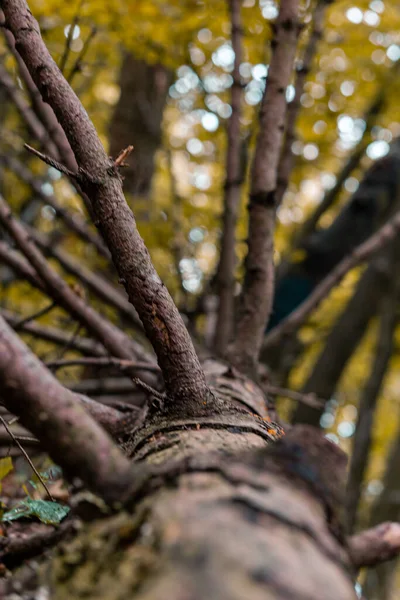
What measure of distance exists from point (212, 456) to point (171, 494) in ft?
0.38

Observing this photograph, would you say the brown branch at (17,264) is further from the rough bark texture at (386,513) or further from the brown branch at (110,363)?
the rough bark texture at (386,513)

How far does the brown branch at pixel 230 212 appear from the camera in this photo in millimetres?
2992

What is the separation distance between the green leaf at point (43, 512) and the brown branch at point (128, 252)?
0.38 m

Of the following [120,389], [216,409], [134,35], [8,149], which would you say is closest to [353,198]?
[134,35]

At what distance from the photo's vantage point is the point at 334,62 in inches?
207

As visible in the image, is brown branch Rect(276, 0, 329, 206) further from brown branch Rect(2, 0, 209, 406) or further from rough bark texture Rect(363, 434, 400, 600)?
rough bark texture Rect(363, 434, 400, 600)

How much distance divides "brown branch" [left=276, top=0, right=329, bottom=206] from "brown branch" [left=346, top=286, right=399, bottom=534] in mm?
2722

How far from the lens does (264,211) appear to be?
2.34 m

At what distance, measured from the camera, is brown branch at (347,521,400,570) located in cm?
87

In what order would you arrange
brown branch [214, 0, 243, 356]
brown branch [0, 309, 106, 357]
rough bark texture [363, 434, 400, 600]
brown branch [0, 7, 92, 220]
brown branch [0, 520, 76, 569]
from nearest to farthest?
1. brown branch [0, 520, 76, 569]
2. brown branch [0, 7, 92, 220]
3. brown branch [214, 0, 243, 356]
4. brown branch [0, 309, 106, 357]
5. rough bark texture [363, 434, 400, 600]

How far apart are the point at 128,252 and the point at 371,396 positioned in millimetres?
4763

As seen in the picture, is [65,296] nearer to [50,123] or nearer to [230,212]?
[50,123]

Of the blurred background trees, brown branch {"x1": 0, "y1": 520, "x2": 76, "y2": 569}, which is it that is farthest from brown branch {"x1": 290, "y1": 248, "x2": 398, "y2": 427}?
brown branch {"x1": 0, "y1": 520, "x2": 76, "y2": 569}

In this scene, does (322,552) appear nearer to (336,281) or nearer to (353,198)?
(336,281)
